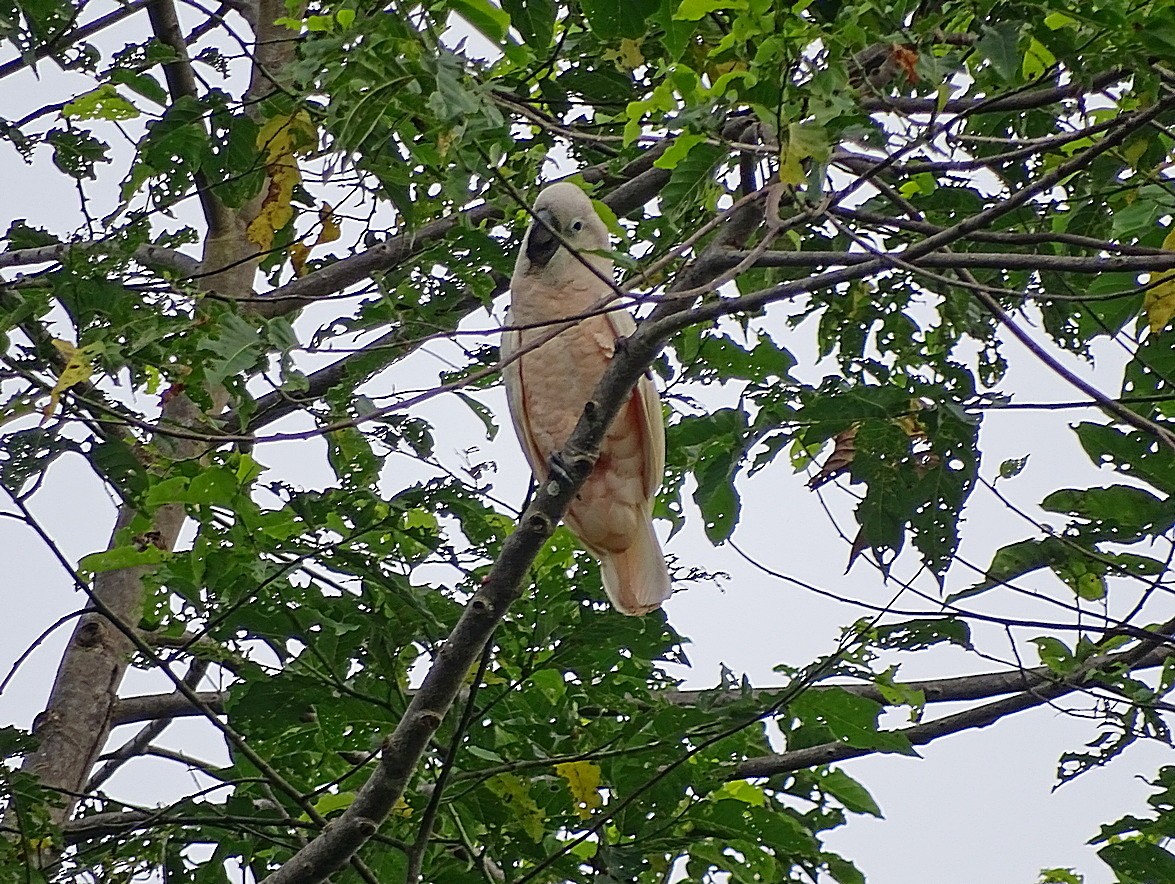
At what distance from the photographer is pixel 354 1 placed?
75.9 inches

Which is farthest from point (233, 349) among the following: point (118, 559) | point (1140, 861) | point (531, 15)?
point (1140, 861)

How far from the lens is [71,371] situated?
7.14 ft

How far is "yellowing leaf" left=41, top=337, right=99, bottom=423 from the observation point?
80.8 inches

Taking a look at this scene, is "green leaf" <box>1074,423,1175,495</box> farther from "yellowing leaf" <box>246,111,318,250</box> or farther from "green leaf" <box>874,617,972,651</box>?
"yellowing leaf" <box>246,111,318,250</box>

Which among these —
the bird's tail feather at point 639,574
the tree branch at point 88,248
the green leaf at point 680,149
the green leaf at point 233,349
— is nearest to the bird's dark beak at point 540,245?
the bird's tail feather at point 639,574

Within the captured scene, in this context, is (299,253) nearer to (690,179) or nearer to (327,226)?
(327,226)

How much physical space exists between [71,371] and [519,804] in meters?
1.19

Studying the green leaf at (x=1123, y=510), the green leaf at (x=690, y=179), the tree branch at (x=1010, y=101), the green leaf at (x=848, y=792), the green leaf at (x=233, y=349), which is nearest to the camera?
the green leaf at (x=690, y=179)

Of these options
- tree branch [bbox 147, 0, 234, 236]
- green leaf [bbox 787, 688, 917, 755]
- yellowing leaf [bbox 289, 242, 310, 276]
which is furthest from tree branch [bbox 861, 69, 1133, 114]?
tree branch [bbox 147, 0, 234, 236]

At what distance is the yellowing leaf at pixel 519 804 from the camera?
250cm

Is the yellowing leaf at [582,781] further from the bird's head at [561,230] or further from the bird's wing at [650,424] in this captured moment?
the bird's head at [561,230]

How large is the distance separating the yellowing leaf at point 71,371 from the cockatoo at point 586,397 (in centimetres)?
127

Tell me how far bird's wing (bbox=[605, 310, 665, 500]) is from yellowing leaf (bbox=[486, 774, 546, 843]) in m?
1.16

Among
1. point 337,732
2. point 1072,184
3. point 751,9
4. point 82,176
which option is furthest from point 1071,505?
point 82,176
